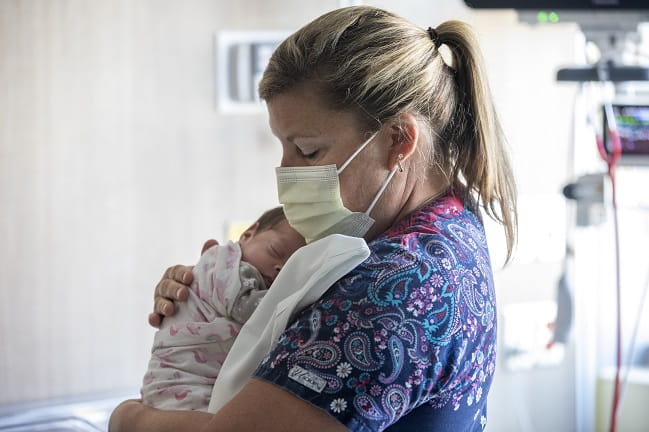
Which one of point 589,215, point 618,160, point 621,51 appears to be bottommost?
point 589,215

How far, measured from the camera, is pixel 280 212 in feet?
5.02

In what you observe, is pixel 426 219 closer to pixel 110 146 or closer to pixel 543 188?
pixel 110 146

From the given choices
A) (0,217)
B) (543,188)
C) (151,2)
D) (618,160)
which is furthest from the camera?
(543,188)

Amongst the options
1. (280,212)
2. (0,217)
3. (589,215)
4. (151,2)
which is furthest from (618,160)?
(0,217)

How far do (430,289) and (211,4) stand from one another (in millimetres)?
1296

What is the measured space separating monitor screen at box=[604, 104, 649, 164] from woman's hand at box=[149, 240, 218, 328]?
139 cm

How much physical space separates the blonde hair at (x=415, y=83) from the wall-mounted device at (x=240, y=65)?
91 centimetres

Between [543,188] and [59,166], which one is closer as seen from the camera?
[59,166]

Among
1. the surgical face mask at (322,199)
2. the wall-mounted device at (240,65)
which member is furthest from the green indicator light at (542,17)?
the surgical face mask at (322,199)

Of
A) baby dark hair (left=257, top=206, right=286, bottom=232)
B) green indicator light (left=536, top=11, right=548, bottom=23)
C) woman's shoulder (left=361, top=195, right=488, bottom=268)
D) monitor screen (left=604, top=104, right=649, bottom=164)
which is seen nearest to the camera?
woman's shoulder (left=361, top=195, right=488, bottom=268)

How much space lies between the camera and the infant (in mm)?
1262

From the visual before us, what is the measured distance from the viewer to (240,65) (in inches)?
81.5

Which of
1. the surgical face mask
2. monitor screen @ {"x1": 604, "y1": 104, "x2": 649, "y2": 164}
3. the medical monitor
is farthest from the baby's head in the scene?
monitor screen @ {"x1": 604, "y1": 104, "x2": 649, "y2": 164}

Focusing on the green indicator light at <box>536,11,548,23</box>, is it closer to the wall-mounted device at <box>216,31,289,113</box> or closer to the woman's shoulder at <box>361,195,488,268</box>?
the wall-mounted device at <box>216,31,289,113</box>
